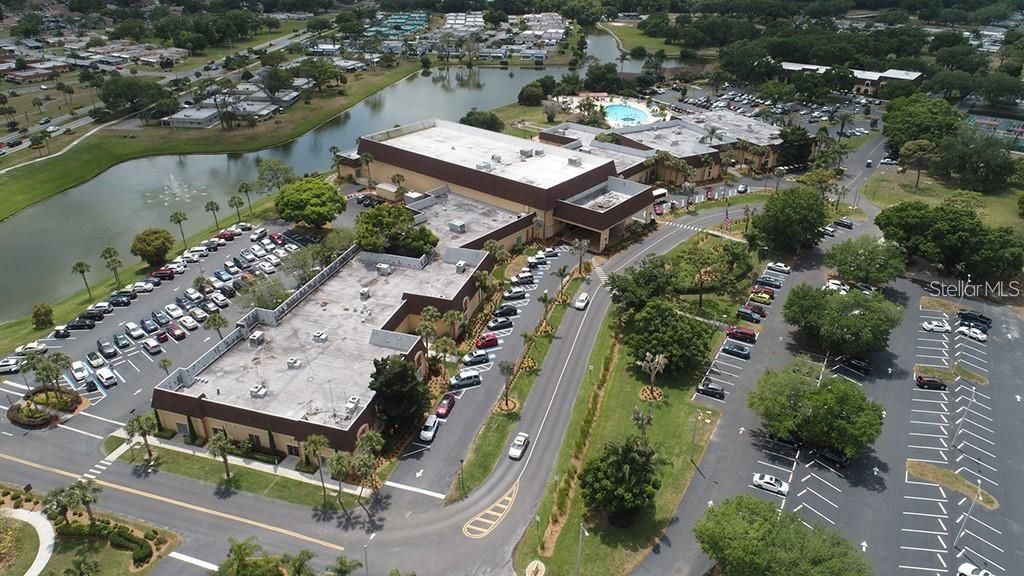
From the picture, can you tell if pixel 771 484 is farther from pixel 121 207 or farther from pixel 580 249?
pixel 121 207

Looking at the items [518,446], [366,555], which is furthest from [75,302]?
[518,446]

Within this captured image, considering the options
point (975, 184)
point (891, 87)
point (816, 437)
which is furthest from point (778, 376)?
point (891, 87)

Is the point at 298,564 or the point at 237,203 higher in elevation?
the point at 237,203

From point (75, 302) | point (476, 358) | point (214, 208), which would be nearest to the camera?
point (476, 358)

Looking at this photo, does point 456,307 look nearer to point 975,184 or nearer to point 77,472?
point 77,472

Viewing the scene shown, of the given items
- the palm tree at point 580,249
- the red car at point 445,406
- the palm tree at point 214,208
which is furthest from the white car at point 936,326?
the palm tree at point 214,208

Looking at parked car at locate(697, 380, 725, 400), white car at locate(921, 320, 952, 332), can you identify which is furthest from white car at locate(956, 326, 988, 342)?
parked car at locate(697, 380, 725, 400)
